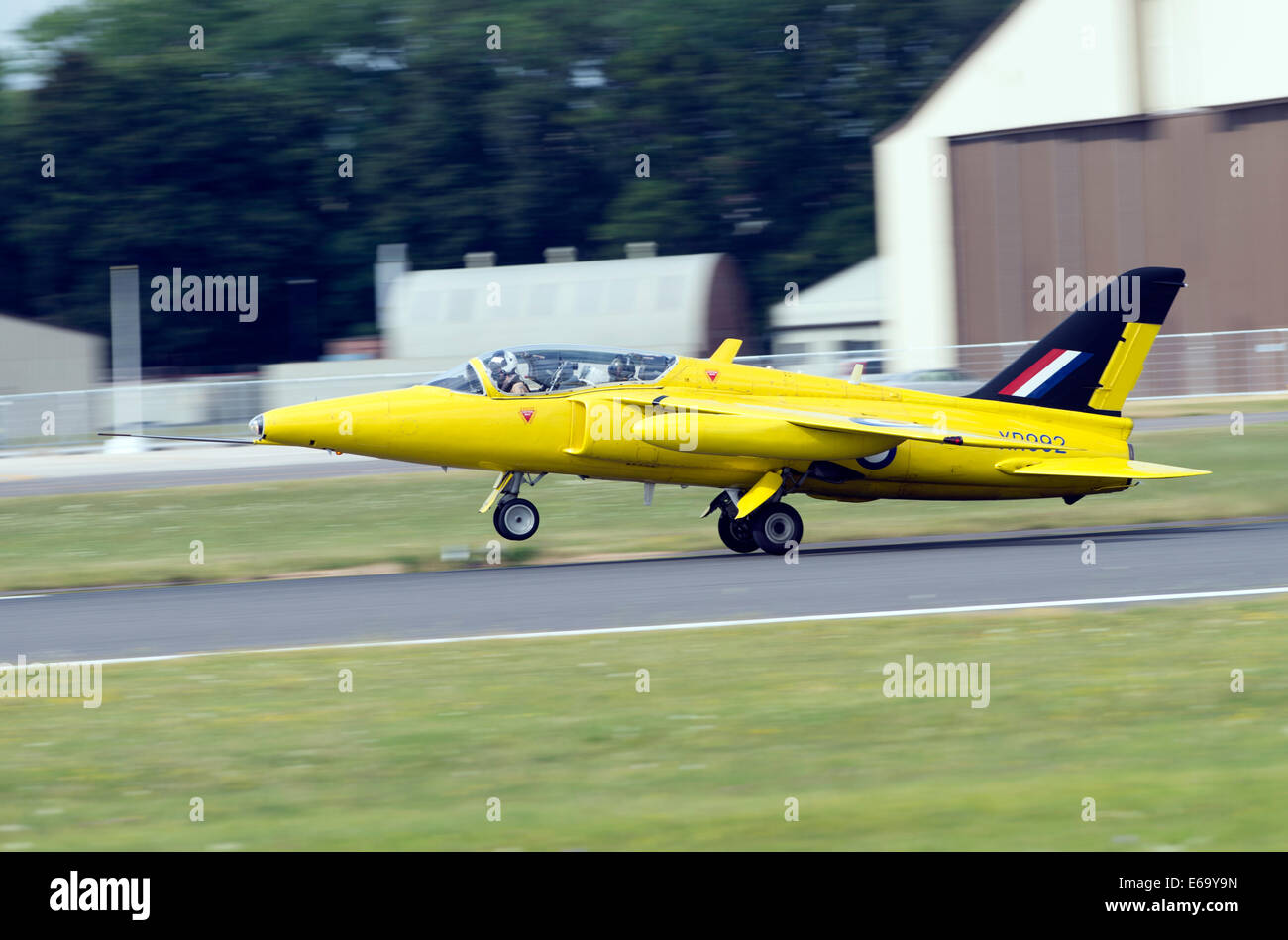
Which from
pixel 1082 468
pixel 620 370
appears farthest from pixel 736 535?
pixel 1082 468

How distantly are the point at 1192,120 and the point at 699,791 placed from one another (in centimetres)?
3990

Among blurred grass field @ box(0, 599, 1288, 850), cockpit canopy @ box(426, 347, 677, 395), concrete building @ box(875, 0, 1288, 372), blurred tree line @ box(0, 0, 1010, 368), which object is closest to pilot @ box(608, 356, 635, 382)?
cockpit canopy @ box(426, 347, 677, 395)

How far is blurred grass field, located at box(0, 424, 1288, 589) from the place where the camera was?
1948 centimetres

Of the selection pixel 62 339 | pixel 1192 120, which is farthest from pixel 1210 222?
pixel 62 339

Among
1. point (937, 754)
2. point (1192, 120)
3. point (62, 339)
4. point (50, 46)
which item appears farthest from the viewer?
point (50, 46)

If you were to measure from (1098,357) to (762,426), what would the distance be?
4.53 m

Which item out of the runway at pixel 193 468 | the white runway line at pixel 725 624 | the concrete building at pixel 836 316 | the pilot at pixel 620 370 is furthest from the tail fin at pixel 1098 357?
the concrete building at pixel 836 316

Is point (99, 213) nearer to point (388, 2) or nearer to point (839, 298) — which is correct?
point (388, 2)

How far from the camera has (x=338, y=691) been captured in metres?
10.8

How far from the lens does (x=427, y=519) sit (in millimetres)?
22828

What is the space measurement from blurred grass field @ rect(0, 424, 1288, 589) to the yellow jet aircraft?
169cm

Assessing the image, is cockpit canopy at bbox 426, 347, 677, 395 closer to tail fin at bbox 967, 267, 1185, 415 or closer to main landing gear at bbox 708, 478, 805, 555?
main landing gear at bbox 708, 478, 805, 555

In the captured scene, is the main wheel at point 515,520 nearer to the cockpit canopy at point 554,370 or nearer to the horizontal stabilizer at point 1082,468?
the cockpit canopy at point 554,370

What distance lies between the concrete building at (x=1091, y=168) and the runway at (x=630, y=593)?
77.9 ft
